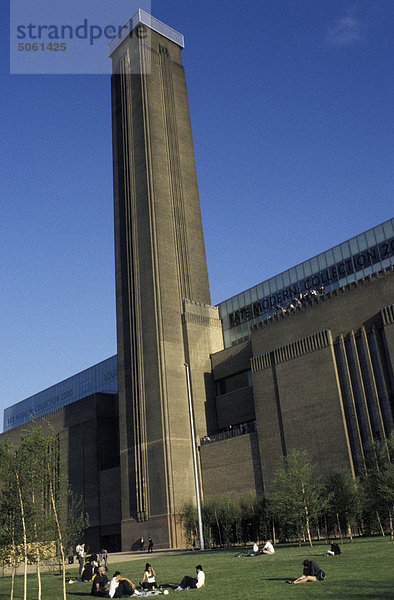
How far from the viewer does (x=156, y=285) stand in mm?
61094

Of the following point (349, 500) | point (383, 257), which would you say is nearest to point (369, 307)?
point (383, 257)

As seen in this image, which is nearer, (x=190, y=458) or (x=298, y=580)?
(x=298, y=580)

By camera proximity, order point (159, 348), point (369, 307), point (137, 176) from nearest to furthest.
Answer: point (369, 307) → point (159, 348) → point (137, 176)

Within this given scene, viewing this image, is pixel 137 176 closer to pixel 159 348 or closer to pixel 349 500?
pixel 159 348

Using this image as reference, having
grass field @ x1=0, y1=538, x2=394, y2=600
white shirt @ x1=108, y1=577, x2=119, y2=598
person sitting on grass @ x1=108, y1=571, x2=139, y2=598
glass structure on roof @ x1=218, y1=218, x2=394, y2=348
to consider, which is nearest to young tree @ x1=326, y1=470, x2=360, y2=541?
grass field @ x1=0, y1=538, x2=394, y2=600

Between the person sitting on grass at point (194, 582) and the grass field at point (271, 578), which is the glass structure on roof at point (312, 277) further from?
the person sitting on grass at point (194, 582)

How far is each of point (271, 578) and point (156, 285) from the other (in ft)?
142

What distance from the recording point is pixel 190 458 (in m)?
56.3

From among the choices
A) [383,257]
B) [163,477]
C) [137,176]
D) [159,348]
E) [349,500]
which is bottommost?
[349,500]

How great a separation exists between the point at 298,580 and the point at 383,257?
43626 mm

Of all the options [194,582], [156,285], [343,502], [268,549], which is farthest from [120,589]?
[156,285]

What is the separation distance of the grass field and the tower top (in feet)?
211

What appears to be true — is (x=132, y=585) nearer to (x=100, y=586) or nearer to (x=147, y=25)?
(x=100, y=586)

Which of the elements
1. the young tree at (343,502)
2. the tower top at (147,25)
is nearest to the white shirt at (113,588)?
the young tree at (343,502)
